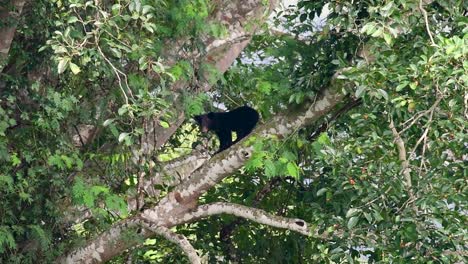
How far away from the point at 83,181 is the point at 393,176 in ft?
7.34

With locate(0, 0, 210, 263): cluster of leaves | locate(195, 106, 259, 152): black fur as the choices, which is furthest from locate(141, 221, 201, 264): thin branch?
locate(195, 106, 259, 152): black fur

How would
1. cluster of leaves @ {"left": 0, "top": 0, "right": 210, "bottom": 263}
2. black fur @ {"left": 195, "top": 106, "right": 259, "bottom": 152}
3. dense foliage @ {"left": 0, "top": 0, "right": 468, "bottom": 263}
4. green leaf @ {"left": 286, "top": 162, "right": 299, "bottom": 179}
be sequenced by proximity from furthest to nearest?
black fur @ {"left": 195, "top": 106, "right": 259, "bottom": 152}, cluster of leaves @ {"left": 0, "top": 0, "right": 210, "bottom": 263}, green leaf @ {"left": 286, "top": 162, "right": 299, "bottom": 179}, dense foliage @ {"left": 0, "top": 0, "right": 468, "bottom": 263}

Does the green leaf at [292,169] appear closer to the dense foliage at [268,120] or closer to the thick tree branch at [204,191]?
the dense foliage at [268,120]

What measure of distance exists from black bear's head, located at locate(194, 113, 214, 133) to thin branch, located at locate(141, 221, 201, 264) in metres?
1.95

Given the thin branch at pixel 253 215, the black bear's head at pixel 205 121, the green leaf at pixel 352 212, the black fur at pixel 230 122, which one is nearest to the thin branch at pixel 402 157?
the green leaf at pixel 352 212

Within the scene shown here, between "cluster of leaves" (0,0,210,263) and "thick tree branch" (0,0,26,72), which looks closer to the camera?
"cluster of leaves" (0,0,210,263)

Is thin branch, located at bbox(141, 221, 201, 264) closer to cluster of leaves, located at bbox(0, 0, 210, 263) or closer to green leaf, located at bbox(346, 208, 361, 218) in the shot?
cluster of leaves, located at bbox(0, 0, 210, 263)

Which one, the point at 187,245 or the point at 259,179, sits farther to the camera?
the point at 259,179

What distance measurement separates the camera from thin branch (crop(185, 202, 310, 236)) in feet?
19.9

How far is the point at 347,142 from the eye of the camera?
535cm

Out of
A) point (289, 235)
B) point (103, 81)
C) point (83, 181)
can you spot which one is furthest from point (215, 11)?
point (289, 235)

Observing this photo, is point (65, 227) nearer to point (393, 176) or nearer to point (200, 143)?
point (200, 143)

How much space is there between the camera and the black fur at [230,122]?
8.01 metres

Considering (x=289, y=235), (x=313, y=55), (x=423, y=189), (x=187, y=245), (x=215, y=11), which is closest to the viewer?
(x=423, y=189)
